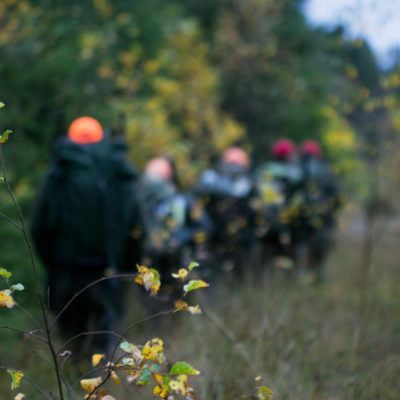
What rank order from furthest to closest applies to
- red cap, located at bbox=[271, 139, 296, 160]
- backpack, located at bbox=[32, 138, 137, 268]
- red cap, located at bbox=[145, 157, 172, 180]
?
red cap, located at bbox=[271, 139, 296, 160], red cap, located at bbox=[145, 157, 172, 180], backpack, located at bbox=[32, 138, 137, 268]

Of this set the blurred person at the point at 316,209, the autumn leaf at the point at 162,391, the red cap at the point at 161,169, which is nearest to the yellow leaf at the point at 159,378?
the autumn leaf at the point at 162,391

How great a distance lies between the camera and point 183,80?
464 inches

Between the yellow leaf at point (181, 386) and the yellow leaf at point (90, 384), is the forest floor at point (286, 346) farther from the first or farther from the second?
the yellow leaf at point (181, 386)

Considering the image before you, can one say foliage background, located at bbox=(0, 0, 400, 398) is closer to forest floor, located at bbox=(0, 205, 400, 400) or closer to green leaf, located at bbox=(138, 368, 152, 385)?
forest floor, located at bbox=(0, 205, 400, 400)

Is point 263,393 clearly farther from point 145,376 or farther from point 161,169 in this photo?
point 161,169

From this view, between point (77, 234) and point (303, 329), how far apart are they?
1.64m

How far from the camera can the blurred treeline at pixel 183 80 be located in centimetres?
551

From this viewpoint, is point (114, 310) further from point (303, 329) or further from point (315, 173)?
point (315, 173)

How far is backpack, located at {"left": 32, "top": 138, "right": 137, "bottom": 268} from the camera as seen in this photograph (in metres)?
3.69

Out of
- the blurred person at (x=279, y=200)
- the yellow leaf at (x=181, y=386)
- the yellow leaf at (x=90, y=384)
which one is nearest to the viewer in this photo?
the yellow leaf at (x=181, y=386)

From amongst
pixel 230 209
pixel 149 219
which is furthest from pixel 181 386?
pixel 230 209

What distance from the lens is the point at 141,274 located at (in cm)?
158

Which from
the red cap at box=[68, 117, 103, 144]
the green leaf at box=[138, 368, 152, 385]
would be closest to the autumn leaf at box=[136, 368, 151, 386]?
the green leaf at box=[138, 368, 152, 385]

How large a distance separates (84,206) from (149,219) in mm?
1314
